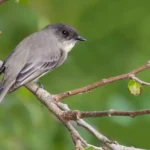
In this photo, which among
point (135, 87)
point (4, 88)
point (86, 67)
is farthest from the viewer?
point (86, 67)

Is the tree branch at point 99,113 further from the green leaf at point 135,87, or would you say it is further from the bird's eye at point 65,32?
the bird's eye at point 65,32

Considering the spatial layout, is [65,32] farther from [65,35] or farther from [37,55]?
[37,55]

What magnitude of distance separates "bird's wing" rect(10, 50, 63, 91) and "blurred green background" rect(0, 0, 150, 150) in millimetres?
130

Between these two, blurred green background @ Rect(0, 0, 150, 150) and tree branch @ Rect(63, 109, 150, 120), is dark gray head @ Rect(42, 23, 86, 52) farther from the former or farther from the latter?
tree branch @ Rect(63, 109, 150, 120)

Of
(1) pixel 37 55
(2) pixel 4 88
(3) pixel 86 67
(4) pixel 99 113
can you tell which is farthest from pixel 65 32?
(4) pixel 99 113

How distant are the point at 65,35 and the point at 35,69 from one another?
90 cm

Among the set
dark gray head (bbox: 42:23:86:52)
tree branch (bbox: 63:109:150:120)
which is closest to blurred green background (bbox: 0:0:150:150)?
dark gray head (bbox: 42:23:86:52)

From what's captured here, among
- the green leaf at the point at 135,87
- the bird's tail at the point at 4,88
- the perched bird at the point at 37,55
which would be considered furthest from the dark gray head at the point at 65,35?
the green leaf at the point at 135,87

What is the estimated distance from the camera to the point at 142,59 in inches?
198

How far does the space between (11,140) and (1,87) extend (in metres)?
0.32

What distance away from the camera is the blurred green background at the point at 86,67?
4.20m

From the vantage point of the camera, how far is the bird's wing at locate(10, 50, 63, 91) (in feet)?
13.6

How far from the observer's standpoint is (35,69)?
4449mm

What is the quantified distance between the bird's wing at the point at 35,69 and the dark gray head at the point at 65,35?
0.38m
